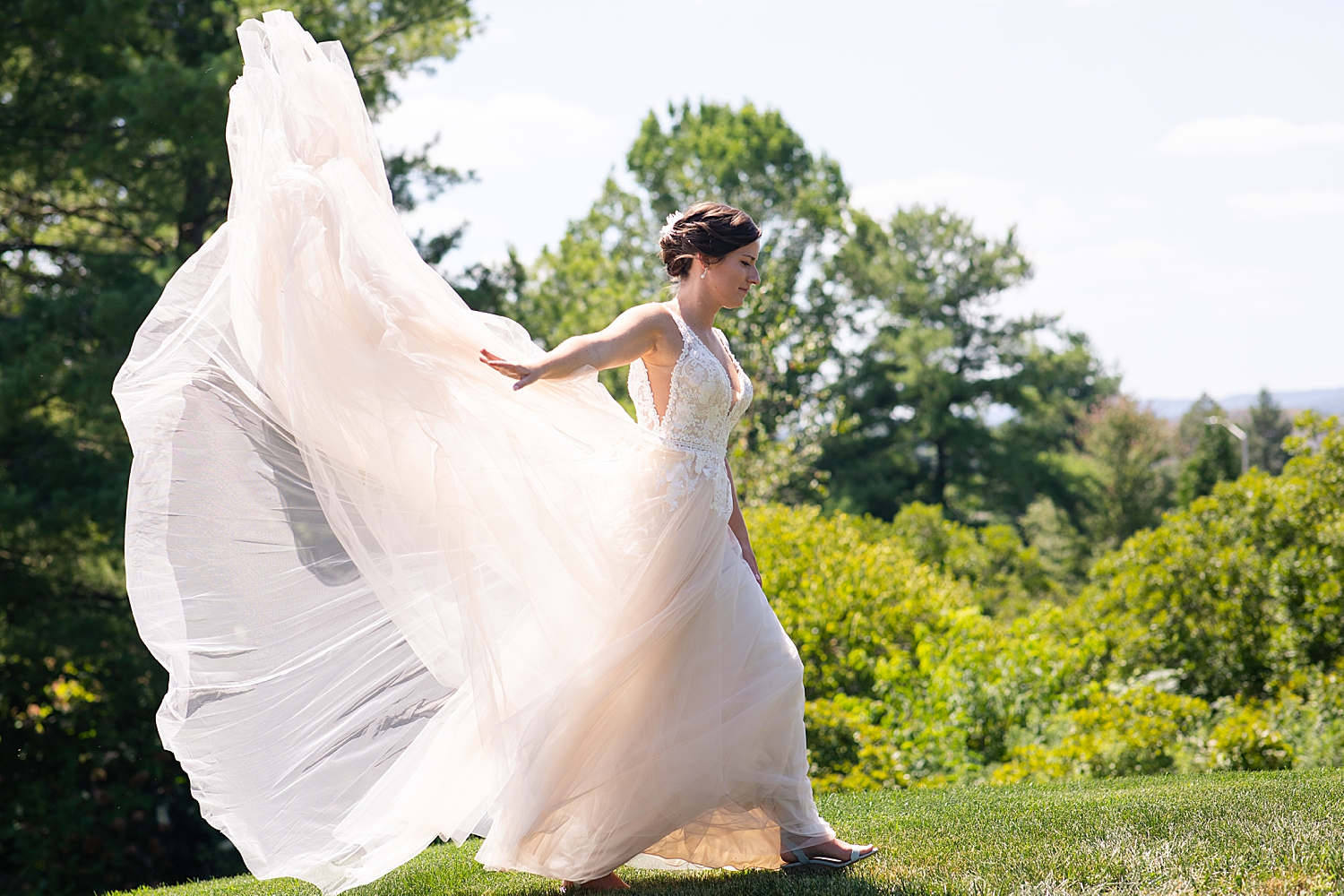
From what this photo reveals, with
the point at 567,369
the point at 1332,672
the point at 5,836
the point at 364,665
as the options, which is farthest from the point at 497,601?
the point at 5,836

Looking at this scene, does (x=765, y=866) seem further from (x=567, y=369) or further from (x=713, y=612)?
(x=567, y=369)

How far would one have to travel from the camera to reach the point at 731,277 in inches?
169

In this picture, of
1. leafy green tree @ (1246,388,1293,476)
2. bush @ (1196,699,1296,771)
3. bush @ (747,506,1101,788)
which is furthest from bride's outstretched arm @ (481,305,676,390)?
leafy green tree @ (1246,388,1293,476)

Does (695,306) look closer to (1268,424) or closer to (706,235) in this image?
(706,235)

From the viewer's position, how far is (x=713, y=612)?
3992 mm

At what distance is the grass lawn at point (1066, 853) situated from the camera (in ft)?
11.6

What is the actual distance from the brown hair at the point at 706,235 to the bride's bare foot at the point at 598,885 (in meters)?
2.31

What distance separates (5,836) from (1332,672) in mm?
12600

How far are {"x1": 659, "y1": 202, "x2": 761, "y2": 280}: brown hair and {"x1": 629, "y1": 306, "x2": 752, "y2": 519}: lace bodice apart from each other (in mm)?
267

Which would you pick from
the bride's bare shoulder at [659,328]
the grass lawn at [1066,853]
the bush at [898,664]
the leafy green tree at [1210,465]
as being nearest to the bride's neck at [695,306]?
the bride's bare shoulder at [659,328]

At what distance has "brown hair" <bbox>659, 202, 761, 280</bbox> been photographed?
168 inches

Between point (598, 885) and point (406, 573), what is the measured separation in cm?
135

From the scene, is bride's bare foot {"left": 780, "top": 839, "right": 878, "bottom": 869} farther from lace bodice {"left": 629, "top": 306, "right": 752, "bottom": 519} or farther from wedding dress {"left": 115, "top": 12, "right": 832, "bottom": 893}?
lace bodice {"left": 629, "top": 306, "right": 752, "bottom": 519}

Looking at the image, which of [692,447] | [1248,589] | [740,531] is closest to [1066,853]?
[740,531]
